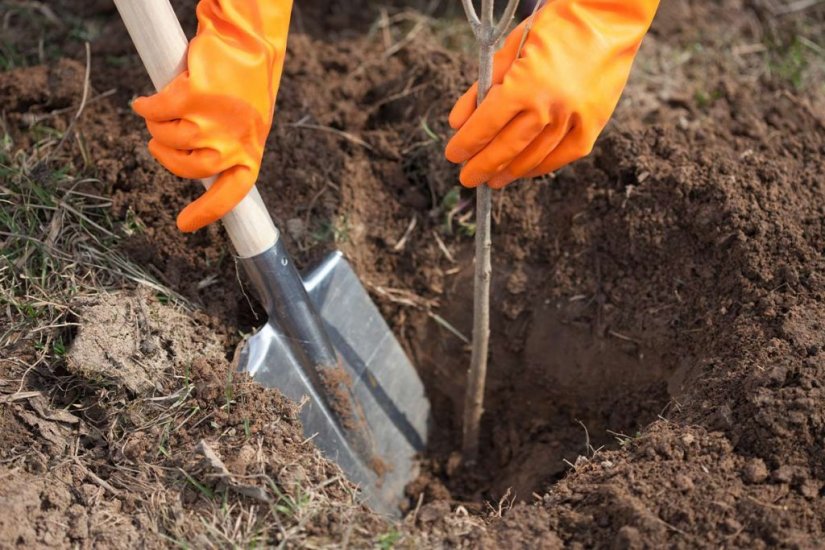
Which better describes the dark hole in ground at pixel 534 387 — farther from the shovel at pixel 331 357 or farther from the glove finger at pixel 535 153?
the glove finger at pixel 535 153

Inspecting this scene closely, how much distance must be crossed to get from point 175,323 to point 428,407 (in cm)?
93

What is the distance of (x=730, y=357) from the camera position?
6.52ft

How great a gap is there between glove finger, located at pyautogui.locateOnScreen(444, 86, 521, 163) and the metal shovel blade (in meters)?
0.58

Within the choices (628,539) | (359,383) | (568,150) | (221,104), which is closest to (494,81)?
(568,150)

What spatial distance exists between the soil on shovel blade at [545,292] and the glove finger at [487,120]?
620 millimetres

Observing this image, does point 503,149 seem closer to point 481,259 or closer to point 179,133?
point 481,259

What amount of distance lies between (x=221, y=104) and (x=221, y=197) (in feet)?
0.70

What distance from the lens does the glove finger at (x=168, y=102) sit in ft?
5.70

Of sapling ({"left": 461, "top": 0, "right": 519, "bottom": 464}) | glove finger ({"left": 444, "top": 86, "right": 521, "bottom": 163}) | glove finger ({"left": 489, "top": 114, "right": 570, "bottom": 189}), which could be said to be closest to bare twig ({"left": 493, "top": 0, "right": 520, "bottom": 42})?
sapling ({"left": 461, "top": 0, "right": 519, "bottom": 464})

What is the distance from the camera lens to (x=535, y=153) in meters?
1.90

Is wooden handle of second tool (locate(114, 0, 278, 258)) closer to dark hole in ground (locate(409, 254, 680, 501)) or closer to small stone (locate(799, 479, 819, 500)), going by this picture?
dark hole in ground (locate(409, 254, 680, 501))

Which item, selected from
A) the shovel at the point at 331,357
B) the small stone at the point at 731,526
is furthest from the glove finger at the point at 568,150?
the small stone at the point at 731,526

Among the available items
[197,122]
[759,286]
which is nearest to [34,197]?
[197,122]

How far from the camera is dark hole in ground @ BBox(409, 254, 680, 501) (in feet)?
7.63
